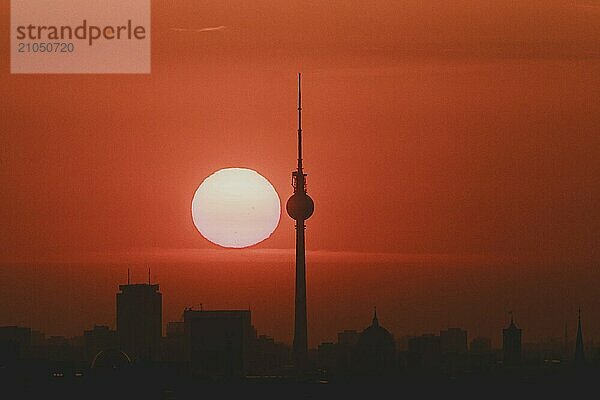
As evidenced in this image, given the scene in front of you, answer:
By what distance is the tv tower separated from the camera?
15775cm

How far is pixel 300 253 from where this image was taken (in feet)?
525

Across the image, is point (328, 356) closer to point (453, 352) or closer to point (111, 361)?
point (453, 352)

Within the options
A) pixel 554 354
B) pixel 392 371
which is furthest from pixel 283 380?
pixel 554 354

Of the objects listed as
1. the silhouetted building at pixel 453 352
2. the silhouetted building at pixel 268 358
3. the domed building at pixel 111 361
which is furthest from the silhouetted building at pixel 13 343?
the silhouetted building at pixel 453 352

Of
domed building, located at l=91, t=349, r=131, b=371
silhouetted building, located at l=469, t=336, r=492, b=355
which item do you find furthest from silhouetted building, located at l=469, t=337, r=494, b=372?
domed building, located at l=91, t=349, r=131, b=371

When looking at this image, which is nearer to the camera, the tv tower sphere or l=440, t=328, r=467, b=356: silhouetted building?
the tv tower sphere

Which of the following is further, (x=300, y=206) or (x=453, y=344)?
(x=453, y=344)

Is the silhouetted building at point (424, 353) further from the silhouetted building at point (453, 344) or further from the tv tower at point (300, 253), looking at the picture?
the tv tower at point (300, 253)

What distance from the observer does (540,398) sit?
4756 inches

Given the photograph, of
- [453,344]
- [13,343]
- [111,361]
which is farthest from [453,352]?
[13,343]

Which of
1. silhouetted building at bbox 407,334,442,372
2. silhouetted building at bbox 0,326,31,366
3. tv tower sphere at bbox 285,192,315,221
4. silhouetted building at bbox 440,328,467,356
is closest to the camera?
silhouetted building at bbox 0,326,31,366

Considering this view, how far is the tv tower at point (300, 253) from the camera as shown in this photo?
158 m

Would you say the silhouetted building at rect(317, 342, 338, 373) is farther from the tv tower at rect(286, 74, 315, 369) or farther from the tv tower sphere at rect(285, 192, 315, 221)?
the tv tower sphere at rect(285, 192, 315, 221)

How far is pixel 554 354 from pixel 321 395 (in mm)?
61099
